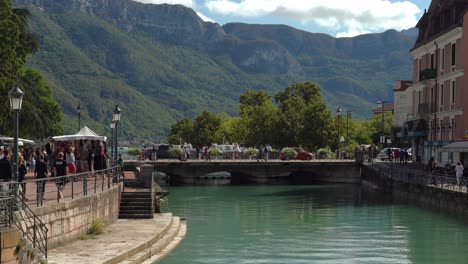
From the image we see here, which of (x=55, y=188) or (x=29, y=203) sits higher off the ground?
(x=55, y=188)

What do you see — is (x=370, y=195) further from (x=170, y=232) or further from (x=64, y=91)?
(x=64, y=91)

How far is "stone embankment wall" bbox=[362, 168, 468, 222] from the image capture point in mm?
38312

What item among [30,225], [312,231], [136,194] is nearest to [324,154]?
[312,231]

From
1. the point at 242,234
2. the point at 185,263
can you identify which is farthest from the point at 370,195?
the point at 185,263

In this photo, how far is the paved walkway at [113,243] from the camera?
63.2 ft

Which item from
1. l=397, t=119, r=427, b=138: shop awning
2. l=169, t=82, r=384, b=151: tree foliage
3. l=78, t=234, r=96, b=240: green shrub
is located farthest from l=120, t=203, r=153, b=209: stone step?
l=169, t=82, r=384, b=151: tree foliage

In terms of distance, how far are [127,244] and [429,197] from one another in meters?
26.0

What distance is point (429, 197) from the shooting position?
144 ft

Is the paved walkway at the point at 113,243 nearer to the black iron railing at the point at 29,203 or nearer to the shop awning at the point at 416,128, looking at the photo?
the black iron railing at the point at 29,203

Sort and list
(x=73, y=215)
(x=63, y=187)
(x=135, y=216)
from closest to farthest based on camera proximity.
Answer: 1. (x=73, y=215)
2. (x=63, y=187)
3. (x=135, y=216)

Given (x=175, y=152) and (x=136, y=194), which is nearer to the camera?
(x=136, y=194)

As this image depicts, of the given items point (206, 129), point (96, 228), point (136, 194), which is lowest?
point (96, 228)

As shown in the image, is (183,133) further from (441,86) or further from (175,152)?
(441,86)

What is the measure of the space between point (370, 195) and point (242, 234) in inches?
1008
